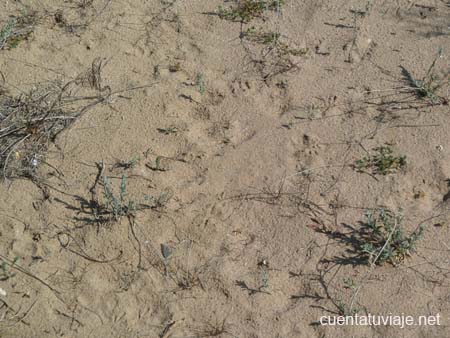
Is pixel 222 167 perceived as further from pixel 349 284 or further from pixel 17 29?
pixel 17 29

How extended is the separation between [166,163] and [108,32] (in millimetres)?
1351

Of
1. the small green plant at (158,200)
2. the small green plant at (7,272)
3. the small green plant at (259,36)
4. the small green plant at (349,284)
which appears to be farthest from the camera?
the small green plant at (259,36)

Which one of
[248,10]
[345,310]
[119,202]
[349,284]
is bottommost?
[345,310]

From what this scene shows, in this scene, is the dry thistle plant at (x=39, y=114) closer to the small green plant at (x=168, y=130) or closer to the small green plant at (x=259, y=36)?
the small green plant at (x=168, y=130)

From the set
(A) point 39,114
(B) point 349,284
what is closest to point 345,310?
(B) point 349,284

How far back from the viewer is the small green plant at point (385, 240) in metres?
3.67

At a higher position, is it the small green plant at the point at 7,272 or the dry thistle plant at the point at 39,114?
the dry thistle plant at the point at 39,114

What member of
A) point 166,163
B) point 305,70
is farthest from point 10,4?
point 305,70

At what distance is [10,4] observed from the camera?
5109mm

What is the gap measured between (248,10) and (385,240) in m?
2.19

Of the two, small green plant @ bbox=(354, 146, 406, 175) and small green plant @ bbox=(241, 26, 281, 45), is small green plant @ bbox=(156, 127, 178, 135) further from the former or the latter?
small green plant @ bbox=(354, 146, 406, 175)

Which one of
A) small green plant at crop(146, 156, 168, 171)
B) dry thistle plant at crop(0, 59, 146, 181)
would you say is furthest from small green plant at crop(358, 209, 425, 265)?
dry thistle plant at crop(0, 59, 146, 181)

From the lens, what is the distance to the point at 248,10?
16.2ft

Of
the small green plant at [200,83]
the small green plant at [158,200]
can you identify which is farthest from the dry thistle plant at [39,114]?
the small green plant at [158,200]
